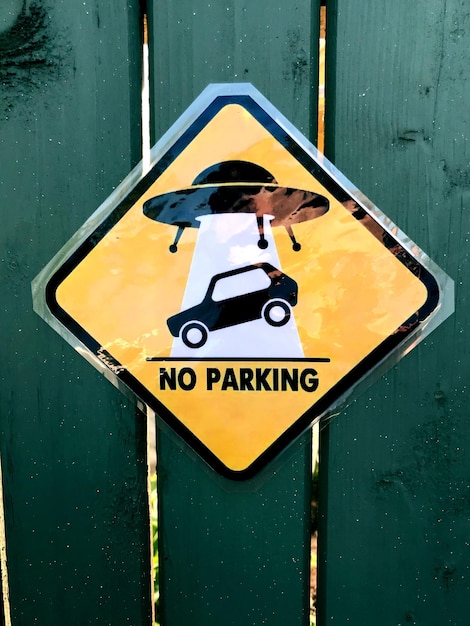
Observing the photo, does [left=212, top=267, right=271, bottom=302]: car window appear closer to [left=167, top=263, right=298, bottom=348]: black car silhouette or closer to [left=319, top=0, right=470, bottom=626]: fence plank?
[left=167, top=263, right=298, bottom=348]: black car silhouette

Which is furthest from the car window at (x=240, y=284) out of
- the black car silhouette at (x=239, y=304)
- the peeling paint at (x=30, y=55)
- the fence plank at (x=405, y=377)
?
the peeling paint at (x=30, y=55)

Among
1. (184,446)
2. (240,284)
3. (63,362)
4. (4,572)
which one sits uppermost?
(240,284)

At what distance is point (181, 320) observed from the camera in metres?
0.61

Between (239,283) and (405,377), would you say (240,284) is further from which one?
(405,377)

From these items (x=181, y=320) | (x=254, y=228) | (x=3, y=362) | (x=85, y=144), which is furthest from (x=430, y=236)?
(x=3, y=362)

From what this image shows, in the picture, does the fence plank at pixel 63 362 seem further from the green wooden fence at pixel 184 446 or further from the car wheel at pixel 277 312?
the car wheel at pixel 277 312

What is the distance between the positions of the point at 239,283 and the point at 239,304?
3 centimetres

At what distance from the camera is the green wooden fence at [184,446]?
0.58 meters

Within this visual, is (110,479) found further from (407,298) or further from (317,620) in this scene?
(407,298)

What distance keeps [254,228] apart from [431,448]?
0.35 metres

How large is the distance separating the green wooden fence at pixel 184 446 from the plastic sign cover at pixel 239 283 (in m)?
0.03

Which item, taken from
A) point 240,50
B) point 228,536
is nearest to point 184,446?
point 228,536

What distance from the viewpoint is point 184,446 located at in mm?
632

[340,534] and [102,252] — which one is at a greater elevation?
[102,252]
